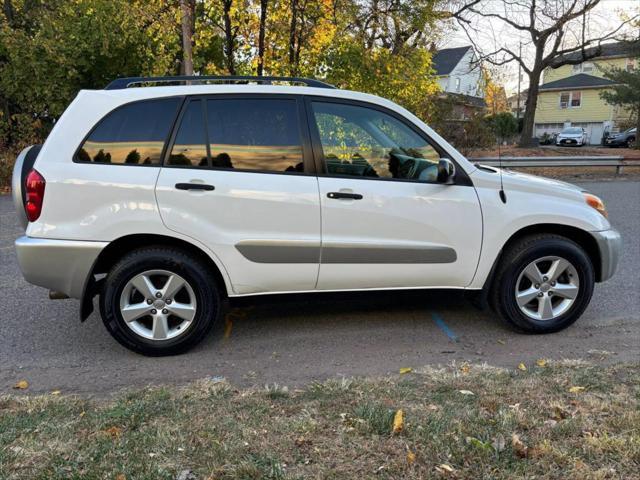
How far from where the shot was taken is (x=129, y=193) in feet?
12.1

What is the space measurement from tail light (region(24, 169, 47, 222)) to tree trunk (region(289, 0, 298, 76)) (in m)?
6.45

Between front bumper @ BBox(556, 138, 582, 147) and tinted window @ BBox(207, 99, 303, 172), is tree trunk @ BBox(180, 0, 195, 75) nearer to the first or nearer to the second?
tinted window @ BBox(207, 99, 303, 172)

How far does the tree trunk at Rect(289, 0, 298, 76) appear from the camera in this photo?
29.5ft

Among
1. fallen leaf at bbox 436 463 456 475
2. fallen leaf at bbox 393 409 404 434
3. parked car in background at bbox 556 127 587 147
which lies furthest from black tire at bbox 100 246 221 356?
parked car in background at bbox 556 127 587 147

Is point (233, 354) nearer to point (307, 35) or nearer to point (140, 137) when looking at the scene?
point (140, 137)

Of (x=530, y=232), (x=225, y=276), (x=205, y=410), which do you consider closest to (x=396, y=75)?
Result: (x=530, y=232)

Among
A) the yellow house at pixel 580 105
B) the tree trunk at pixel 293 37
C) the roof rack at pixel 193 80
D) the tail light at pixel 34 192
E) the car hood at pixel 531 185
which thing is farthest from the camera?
the yellow house at pixel 580 105

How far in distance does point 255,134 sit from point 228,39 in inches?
241

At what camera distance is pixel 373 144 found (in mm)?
4094

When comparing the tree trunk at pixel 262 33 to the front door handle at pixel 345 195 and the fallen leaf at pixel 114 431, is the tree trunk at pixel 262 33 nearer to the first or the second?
the front door handle at pixel 345 195

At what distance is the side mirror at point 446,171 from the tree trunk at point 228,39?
20.3ft

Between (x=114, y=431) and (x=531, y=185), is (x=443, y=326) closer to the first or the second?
(x=531, y=185)

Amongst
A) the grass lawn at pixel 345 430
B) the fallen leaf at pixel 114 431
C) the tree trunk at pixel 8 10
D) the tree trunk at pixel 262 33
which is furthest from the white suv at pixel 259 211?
the tree trunk at pixel 8 10

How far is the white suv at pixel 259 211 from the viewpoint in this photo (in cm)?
371
